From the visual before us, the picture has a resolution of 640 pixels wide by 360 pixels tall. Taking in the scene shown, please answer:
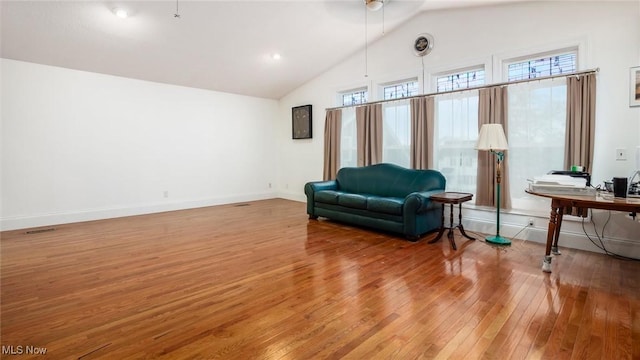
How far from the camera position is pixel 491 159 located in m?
4.04

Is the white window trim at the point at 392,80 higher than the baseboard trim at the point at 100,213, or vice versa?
the white window trim at the point at 392,80

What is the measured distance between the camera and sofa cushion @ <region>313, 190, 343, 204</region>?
4789 millimetres

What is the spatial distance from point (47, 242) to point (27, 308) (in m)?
2.16

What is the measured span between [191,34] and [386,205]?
375 centimetres

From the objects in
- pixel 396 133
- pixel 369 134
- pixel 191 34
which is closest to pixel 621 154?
pixel 396 133

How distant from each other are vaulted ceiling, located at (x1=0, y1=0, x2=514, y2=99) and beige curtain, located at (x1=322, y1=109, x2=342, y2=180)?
1.10 metres

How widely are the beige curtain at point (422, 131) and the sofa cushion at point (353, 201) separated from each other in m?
1.10

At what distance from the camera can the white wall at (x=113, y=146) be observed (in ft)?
15.1

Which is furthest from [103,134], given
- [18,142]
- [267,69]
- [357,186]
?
[357,186]

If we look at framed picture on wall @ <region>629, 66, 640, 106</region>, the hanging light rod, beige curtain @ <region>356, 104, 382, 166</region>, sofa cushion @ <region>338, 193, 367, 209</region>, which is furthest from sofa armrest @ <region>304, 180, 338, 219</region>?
framed picture on wall @ <region>629, 66, 640, 106</region>

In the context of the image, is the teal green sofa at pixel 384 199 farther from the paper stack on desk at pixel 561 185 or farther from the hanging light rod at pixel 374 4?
the hanging light rod at pixel 374 4

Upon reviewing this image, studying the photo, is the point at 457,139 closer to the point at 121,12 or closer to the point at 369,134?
the point at 369,134

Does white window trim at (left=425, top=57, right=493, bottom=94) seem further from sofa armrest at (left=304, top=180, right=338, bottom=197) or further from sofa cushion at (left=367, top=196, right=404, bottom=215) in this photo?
sofa armrest at (left=304, top=180, right=338, bottom=197)

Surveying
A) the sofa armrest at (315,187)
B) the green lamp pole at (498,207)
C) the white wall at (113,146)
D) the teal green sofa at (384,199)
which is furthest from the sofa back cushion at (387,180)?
the white wall at (113,146)
